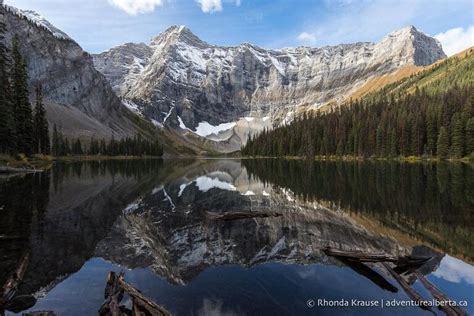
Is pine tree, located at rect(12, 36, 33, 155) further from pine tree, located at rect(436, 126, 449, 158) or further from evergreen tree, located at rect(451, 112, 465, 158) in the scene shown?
evergreen tree, located at rect(451, 112, 465, 158)

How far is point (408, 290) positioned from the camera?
1228 cm

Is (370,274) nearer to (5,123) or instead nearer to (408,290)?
(408,290)

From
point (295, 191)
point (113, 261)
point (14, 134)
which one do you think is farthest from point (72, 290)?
point (14, 134)

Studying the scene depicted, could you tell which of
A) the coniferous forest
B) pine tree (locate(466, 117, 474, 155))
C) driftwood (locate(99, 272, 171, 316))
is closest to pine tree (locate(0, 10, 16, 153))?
the coniferous forest

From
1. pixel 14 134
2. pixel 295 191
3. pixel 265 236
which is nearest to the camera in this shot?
pixel 265 236

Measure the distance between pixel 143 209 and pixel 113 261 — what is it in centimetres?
1408

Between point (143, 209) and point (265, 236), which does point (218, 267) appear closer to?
point (265, 236)

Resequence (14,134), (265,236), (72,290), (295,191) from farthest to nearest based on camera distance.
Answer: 1. (14,134)
2. (295,191)
3. (265,236)
4. (72,290)

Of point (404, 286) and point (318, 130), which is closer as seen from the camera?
point (404, 286)

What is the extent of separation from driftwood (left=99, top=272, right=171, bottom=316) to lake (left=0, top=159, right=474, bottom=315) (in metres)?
1.04

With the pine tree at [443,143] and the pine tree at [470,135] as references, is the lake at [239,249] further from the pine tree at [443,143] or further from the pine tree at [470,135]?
the pine tree at [443,143]

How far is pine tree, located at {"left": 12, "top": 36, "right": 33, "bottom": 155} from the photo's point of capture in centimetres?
8188

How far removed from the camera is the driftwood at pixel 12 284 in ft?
36.7

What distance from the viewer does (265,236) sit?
70.2 feet
